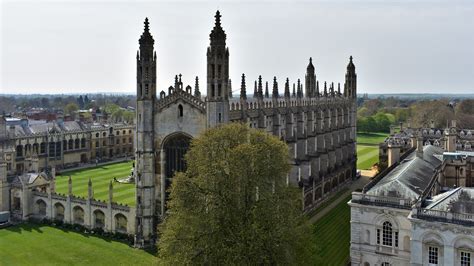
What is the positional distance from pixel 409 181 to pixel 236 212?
1311cm

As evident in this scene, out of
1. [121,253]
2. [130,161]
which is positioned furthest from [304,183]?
[130,161]

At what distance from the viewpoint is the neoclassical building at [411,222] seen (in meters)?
24.2

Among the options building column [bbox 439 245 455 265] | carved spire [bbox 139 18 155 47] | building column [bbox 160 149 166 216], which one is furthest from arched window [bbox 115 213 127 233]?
building column [bbox 439 245 455 265]

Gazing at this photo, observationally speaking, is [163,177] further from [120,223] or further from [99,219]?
[99,219]

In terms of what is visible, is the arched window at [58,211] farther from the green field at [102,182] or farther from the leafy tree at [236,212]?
the leafy tree at [236,212]

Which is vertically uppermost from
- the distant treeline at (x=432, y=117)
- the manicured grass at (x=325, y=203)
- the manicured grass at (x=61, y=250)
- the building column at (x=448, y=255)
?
the distant treeline at (x=432, y=117)

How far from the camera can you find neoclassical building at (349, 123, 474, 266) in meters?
24.2

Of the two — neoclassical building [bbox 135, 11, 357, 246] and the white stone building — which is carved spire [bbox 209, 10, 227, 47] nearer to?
neoclassical building [bbox 135, 11, 357, 246]

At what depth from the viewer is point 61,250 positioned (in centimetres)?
3494

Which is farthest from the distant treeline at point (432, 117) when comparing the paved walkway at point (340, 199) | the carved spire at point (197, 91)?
the carved spire at point (197, 91)

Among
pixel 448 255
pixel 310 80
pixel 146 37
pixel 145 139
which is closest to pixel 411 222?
pixel 448 255

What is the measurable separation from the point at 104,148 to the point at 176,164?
51.2 meters

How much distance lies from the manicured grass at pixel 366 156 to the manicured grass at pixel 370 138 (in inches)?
350

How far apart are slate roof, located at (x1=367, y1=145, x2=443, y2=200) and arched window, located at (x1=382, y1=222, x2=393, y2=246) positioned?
5.74 feet
